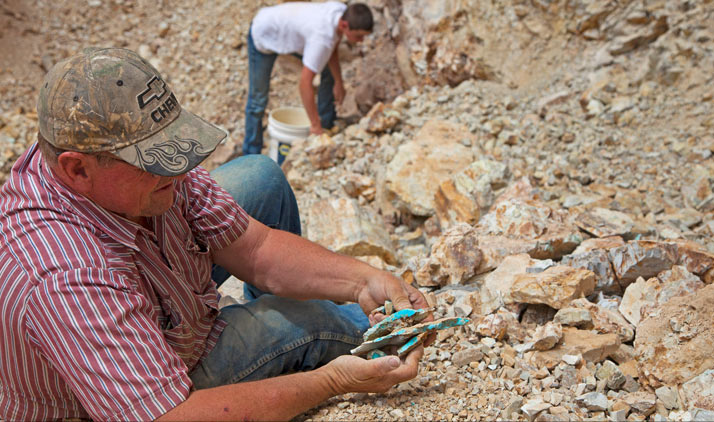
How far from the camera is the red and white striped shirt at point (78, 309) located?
128 centimetres

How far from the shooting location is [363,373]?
5.46ft

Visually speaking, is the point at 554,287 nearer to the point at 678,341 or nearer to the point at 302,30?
the point at 678,341

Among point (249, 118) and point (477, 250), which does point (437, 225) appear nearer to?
point (477, 250)

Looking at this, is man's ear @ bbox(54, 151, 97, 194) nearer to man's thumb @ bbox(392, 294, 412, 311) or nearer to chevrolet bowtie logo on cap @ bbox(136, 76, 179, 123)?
chevrolet bowtie logo on cap @ bbox(136, 76, 179, 123)

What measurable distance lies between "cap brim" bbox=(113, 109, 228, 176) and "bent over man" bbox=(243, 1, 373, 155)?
11.1 feet

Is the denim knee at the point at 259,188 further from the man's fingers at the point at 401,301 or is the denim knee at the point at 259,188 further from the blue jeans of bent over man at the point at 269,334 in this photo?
the man's fingers at the point at 401,301

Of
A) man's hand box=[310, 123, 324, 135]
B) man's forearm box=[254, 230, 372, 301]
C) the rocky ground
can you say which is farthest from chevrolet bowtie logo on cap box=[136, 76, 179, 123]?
man's hand box=[310, 123, 324, 135]

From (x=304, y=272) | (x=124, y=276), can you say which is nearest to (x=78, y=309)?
(x=124, y=276)

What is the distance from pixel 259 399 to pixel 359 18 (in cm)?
392

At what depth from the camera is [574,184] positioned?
3.43 meters

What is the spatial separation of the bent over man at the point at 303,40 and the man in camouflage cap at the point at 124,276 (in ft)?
10.4

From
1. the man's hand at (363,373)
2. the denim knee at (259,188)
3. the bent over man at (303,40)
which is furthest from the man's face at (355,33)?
the man's hand at (363,373)

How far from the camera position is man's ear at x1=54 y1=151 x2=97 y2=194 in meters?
1.35

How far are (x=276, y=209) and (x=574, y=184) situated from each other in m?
2.04
